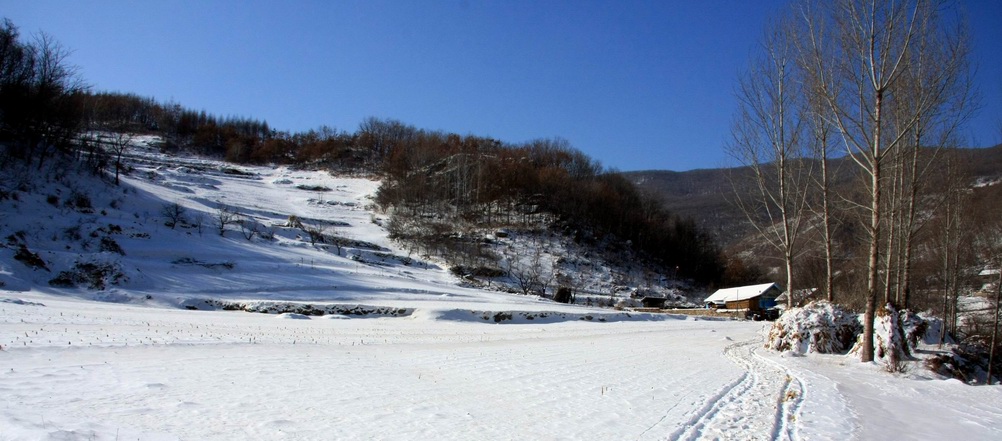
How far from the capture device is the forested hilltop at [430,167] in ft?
155

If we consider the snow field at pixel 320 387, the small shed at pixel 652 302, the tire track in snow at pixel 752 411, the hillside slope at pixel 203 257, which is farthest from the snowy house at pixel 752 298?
the tire track in snow at pixel 752 411

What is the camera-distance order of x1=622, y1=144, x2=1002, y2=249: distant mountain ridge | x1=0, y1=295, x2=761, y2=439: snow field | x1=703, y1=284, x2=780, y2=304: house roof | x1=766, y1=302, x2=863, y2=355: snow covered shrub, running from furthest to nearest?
x1=703, y1=284, x2=780, y2=304: house roof → x1=622, y1=144, x2=1002, y2=249: distant mountain ridge → x1=766, y1=302, x2=863, y2=355: snow covered shrub → x1=0, y1=295, x2=761, y2=439: snow field

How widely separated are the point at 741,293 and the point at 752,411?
6574 cm

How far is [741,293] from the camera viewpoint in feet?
222

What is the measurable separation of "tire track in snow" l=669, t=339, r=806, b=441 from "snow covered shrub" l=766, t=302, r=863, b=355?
17.8 feet

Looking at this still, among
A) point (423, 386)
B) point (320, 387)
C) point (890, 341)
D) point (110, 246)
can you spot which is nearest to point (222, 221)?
point (110, 246)

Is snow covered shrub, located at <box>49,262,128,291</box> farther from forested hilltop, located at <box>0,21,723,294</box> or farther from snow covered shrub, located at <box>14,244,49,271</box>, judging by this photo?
forested hilltop, located at <box>0,21,723,294</box>

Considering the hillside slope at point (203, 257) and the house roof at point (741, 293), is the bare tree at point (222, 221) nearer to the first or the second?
the hillside slope at point (203, 257)

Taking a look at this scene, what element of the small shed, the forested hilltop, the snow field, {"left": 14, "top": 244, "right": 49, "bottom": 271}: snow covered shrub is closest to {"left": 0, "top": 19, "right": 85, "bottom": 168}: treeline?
the forested hilltop

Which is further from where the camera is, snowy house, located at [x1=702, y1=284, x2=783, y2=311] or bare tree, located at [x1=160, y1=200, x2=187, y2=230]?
snowy house, located at [x1=702, y1=284, x2=783, y2=311]

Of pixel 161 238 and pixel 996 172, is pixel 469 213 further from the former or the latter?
pixel 996 172

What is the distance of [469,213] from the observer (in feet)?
307

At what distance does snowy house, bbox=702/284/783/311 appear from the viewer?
211ft

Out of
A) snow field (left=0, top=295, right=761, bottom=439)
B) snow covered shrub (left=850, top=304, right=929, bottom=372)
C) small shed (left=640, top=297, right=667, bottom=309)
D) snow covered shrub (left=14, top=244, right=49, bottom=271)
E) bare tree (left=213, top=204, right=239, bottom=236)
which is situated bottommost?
small shed (left=640, top=297, right=667, bottom=309)
